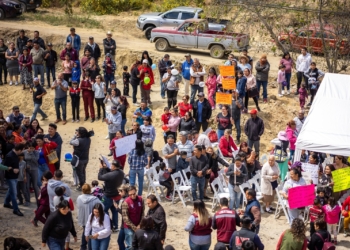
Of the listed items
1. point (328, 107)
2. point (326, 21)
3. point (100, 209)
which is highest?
point (326, 21)

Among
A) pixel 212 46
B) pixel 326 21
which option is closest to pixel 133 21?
pixel 212 46

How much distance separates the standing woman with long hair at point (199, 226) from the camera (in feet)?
35.2

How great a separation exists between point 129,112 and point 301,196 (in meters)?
9.13

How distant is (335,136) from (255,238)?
4.23m

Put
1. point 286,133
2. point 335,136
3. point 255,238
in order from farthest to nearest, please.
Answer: point 286,133, point 335,136, point 255,238

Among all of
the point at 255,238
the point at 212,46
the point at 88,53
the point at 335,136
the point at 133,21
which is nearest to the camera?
the point at 255,238

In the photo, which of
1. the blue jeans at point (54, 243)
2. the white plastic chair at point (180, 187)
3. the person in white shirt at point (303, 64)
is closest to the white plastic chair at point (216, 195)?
the white plastic chair at point (180, 187)

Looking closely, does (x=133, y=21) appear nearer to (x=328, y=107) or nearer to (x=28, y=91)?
(x=28, y=91)

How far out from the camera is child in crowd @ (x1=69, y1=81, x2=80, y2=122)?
790 inches

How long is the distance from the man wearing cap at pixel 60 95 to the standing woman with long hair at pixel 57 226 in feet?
31.3

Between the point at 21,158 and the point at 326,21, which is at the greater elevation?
the point at 326,21

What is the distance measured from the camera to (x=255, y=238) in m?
10.2

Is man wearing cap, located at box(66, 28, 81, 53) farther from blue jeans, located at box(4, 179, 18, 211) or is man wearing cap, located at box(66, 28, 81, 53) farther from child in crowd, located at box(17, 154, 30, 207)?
blue jeans, located at box(4, 179, 18, 211)

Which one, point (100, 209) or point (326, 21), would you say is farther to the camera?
point (326, 21)
